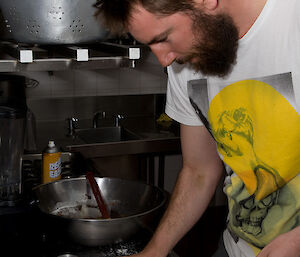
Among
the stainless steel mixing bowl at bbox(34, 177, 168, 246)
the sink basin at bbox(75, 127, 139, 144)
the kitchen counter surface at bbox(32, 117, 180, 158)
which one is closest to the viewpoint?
the stainless steel mixing bowl at bbox(34, 177, 168, 246)

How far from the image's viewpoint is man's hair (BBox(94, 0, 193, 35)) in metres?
1.21

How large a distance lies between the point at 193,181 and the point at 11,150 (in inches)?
25.4

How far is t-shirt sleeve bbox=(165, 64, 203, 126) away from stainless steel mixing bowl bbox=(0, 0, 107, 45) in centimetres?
27

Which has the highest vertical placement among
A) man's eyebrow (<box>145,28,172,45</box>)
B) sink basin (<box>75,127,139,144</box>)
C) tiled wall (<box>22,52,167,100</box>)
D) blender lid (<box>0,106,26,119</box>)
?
man's eyebrow (<box>145,28,172,45</box>)

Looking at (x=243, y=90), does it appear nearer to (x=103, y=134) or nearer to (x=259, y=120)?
(x=259, y=120)

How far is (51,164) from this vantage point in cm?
201

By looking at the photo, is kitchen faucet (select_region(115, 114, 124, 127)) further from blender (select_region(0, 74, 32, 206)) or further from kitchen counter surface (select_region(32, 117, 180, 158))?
blender (select_region(0, 74, 32, 206))

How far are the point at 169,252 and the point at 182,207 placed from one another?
0.16 m

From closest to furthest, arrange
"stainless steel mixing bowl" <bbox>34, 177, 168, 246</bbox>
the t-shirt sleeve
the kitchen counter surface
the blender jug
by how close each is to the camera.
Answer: the t-shirt sleeve
"stainless steel mixing bowl" <bbox>34, 177, 168, 246</bbox>
the blender jug
the kitchen counter surface

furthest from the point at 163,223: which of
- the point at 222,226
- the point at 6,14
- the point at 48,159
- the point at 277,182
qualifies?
the point at 222,226

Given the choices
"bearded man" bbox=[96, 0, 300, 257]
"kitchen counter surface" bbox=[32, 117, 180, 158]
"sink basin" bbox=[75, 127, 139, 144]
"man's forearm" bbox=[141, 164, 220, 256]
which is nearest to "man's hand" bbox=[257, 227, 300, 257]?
"bearded man" bbox=[96, 0, 300, 257]

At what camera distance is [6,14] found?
4.68 ft

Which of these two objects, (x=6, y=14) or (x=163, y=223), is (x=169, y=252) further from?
(x=6, y=14)

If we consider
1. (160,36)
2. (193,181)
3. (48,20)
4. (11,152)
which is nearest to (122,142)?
(11,152)
